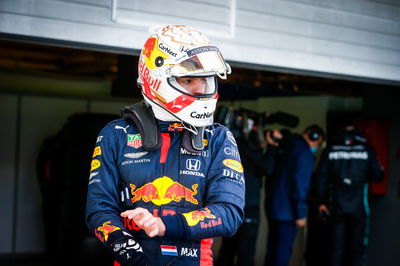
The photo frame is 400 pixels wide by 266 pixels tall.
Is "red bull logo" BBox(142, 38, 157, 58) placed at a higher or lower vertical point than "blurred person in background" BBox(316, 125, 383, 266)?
higher

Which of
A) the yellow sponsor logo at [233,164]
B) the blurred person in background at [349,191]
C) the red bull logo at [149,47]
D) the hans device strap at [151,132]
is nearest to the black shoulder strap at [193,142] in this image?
the hans device strap at [151,132]

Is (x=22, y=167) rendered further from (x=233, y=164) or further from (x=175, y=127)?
(x=233, y=164)

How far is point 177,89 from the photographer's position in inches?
82.7

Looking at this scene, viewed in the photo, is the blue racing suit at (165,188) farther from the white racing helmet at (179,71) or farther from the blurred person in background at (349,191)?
the blurred person in background at (349,191)

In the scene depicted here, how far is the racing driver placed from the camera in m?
1.94

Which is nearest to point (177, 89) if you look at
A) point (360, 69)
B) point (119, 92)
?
point (360, 69)

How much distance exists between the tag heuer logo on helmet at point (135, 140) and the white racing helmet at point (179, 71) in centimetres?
13

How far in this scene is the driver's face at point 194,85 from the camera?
213 cm

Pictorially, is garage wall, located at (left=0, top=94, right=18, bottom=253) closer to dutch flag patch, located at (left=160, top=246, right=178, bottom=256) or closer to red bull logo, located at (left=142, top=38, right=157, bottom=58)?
red bull logo, located at (left=142, top=38, right=157, bottom=58)

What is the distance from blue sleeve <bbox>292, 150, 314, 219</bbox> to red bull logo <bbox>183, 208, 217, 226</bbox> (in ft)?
11.6

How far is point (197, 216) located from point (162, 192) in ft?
0.61

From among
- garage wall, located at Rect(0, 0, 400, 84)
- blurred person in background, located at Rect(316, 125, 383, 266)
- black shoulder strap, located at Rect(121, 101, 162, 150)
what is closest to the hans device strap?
black shoulder strap, located at Rect(121, 101, 162, 150)

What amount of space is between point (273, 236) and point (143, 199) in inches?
149

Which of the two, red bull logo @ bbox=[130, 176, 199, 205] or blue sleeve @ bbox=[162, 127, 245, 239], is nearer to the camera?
blue sleeve @ bbox=[162, 127, 245, 239]
